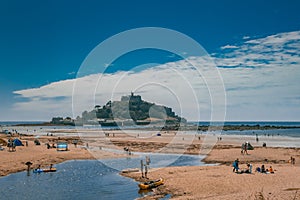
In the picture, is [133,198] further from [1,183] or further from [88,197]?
[1,183]

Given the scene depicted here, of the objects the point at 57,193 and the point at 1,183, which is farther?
the point at 1,183

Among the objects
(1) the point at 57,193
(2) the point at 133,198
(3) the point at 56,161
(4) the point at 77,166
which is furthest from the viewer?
→ (3) the point at 56,161

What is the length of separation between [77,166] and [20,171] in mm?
7866

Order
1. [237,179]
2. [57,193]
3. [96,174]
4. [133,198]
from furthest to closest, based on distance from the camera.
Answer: [96,174] → [237,179] → [57,193] → [133,198]

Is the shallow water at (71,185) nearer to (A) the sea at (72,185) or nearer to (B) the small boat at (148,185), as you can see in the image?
(A) the sea at (72,185)

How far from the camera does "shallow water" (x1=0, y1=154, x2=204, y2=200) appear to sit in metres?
26.0

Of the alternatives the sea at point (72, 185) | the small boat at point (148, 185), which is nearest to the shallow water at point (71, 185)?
the sea at point (72, 185)

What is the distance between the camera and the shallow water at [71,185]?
26.0m

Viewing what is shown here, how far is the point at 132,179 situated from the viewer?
32.8 m

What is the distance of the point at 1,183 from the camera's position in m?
30.6

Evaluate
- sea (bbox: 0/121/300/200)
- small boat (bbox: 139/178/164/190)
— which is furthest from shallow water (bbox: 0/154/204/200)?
small boat (bbox: 139/178/164/190)

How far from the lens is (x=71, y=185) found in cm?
3019

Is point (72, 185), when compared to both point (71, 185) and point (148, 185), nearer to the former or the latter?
point (71, 185)

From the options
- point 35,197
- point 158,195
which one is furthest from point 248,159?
point 35,197
